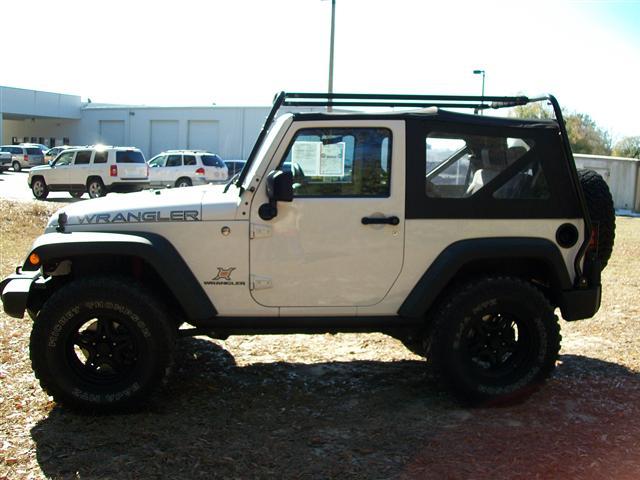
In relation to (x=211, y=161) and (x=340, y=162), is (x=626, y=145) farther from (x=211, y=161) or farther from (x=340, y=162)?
(x=340, y=162)

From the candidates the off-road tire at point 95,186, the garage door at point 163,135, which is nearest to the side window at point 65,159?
the off-road tire at point 95,186

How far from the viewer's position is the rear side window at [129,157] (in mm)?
22281

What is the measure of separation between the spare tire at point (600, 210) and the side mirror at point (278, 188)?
7.32 ft

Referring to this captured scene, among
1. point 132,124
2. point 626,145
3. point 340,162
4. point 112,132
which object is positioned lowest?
point 340,162

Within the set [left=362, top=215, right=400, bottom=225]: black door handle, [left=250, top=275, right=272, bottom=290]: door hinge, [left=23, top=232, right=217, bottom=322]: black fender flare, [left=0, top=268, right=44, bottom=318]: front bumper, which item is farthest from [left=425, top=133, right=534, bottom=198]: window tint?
[left=0, top=268, right=44, bottom=318]: front bumper

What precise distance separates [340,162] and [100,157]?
790 inches

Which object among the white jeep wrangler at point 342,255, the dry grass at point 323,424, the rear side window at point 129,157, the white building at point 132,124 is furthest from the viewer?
the white building at point 132,124

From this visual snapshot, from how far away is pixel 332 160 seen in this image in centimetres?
416

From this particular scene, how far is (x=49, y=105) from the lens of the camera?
56.2 meters

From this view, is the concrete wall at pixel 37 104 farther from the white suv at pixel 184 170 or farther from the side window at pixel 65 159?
the white suv at pixel 184 170

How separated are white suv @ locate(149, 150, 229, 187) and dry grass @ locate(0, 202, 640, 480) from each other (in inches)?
738

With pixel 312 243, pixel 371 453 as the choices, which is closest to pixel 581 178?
pixel 312 243

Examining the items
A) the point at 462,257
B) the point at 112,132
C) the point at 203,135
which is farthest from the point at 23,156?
the point at 462,257

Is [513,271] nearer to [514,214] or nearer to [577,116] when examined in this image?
[514,214]
